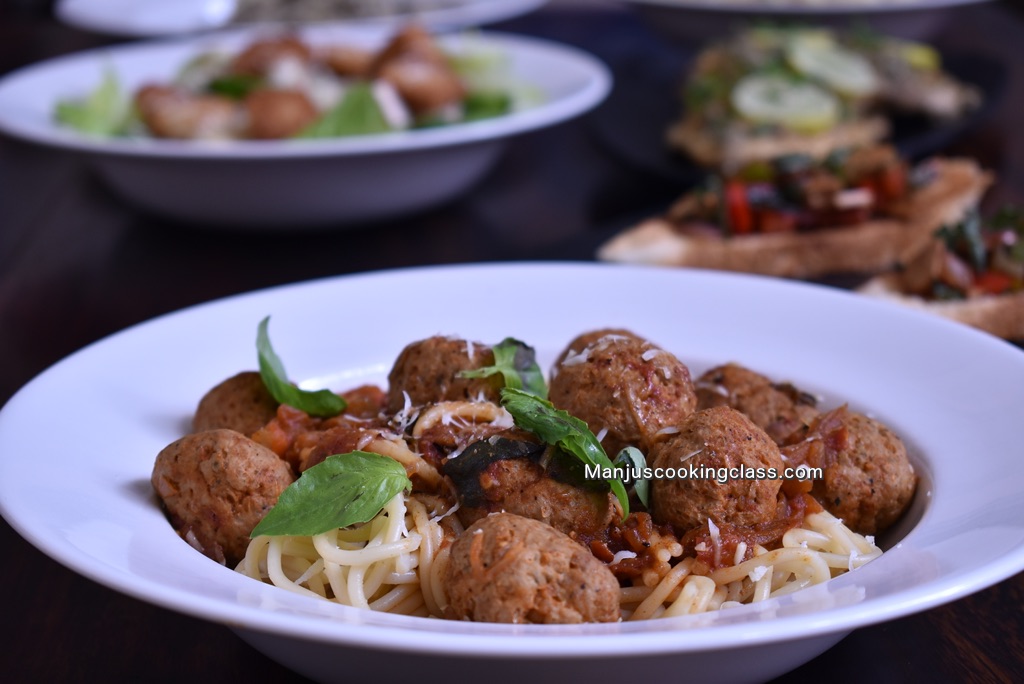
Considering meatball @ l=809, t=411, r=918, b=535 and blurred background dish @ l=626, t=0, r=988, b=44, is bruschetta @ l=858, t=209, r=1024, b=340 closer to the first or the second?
meatball @ l=809, t=411, r=918, b=535

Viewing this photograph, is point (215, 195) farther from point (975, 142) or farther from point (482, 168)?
point (975, 142)

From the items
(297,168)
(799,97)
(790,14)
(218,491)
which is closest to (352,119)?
(297,168)

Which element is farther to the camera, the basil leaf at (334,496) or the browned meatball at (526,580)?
the basil leaf at (334,496)

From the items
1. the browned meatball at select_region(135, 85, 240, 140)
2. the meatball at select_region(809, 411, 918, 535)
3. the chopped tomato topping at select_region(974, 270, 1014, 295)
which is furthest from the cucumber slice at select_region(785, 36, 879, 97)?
the meatball at select_region(809, 411, 918, 535)

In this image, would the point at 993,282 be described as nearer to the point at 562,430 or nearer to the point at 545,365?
the point at 545,365

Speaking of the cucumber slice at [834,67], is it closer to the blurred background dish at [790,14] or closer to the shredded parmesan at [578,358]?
the blurred background dish at [790,14]

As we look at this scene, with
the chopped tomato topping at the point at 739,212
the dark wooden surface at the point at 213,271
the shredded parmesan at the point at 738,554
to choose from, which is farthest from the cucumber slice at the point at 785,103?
the shredded parmesan at the point at 738,554
